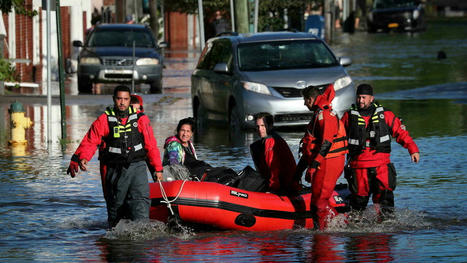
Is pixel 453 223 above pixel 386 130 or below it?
below

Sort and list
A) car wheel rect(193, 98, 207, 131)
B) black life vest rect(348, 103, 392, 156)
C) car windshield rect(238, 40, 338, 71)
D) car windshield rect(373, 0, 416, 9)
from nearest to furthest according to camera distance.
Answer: black life vest rect(348, 103, 392, 156) < car windshield rect(238, 40, 338, 71) < car wheel rect(193, 98, 207, 131) < car windshield rect(373, 0, 416, 9)

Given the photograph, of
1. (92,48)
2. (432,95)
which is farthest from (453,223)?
(92,48)

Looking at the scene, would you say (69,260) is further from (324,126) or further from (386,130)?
(386,130)

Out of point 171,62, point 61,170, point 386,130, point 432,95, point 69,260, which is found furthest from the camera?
point 171,62

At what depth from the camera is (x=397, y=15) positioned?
221ft

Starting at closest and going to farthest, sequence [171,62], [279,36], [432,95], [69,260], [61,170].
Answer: [69,260], [61,170], [279,36], [432,95], [171,62]

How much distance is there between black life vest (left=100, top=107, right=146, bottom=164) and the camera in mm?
10320

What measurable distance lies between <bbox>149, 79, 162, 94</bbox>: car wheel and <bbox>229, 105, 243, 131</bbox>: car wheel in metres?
9.19

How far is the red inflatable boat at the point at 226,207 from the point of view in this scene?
421 inches

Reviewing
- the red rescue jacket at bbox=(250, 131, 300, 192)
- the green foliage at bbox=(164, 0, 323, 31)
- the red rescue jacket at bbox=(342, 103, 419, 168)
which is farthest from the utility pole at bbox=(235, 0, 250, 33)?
the red rescue jacket at bbox=(342, 103, 419, 168)

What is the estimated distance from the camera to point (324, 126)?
10586mm

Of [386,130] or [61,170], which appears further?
[61,170]

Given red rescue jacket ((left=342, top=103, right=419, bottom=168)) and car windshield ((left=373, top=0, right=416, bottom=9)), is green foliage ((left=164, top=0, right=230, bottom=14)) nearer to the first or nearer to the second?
car windshield ((left=373, top=0, right=416, bottom=9))

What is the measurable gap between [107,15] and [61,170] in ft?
108
